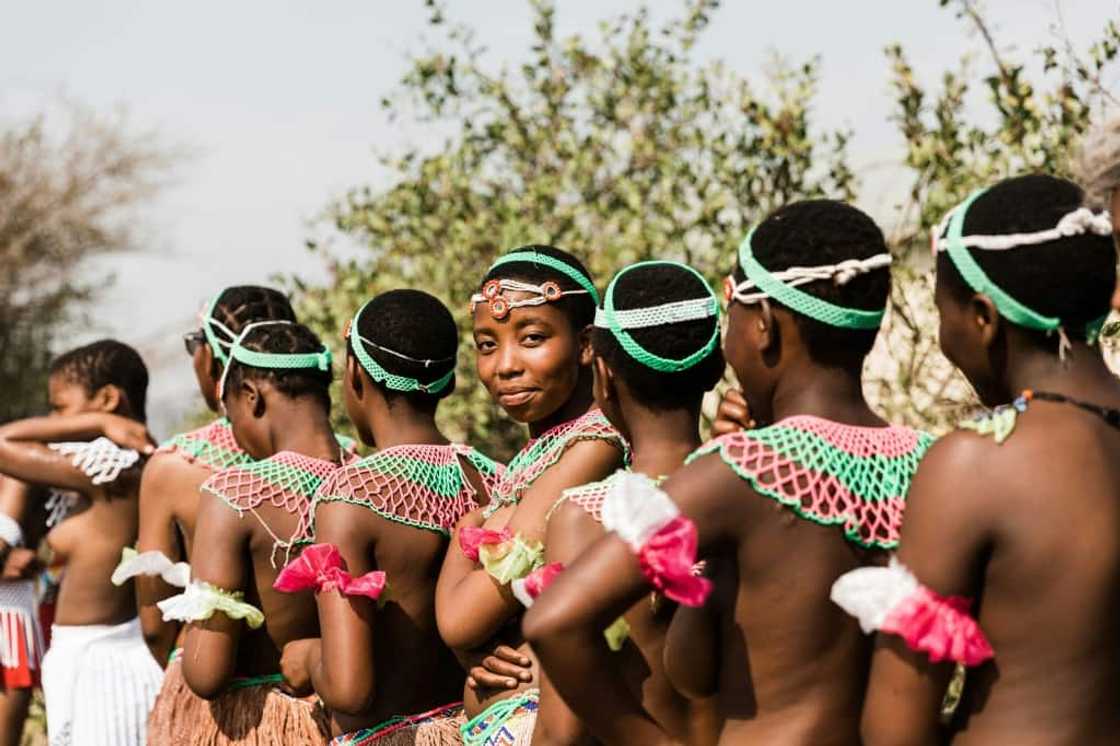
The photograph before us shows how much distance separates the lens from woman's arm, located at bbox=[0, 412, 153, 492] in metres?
6.71

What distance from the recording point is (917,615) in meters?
2.71

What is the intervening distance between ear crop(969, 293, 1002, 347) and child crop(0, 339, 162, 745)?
4.59m

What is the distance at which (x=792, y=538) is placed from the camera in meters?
2.97

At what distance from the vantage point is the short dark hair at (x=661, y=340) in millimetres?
3484

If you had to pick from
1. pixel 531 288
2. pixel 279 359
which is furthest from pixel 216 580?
pixel 531 288

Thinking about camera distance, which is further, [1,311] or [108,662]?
[1,311]

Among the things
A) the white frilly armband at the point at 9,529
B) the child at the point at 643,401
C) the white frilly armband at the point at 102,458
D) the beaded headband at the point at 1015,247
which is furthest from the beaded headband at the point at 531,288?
the white frilly armband at the point at 9,529

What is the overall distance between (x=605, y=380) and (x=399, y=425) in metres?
1.26

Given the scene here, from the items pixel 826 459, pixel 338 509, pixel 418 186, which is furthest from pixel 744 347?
pixel 418 186

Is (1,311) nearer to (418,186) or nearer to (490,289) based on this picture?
(418,186)

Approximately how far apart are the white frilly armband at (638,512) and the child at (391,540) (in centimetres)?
147

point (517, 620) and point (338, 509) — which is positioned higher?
point (338, 509)

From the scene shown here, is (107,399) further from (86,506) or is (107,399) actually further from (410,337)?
(410,337)

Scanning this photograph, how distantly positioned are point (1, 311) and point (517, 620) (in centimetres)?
1668
